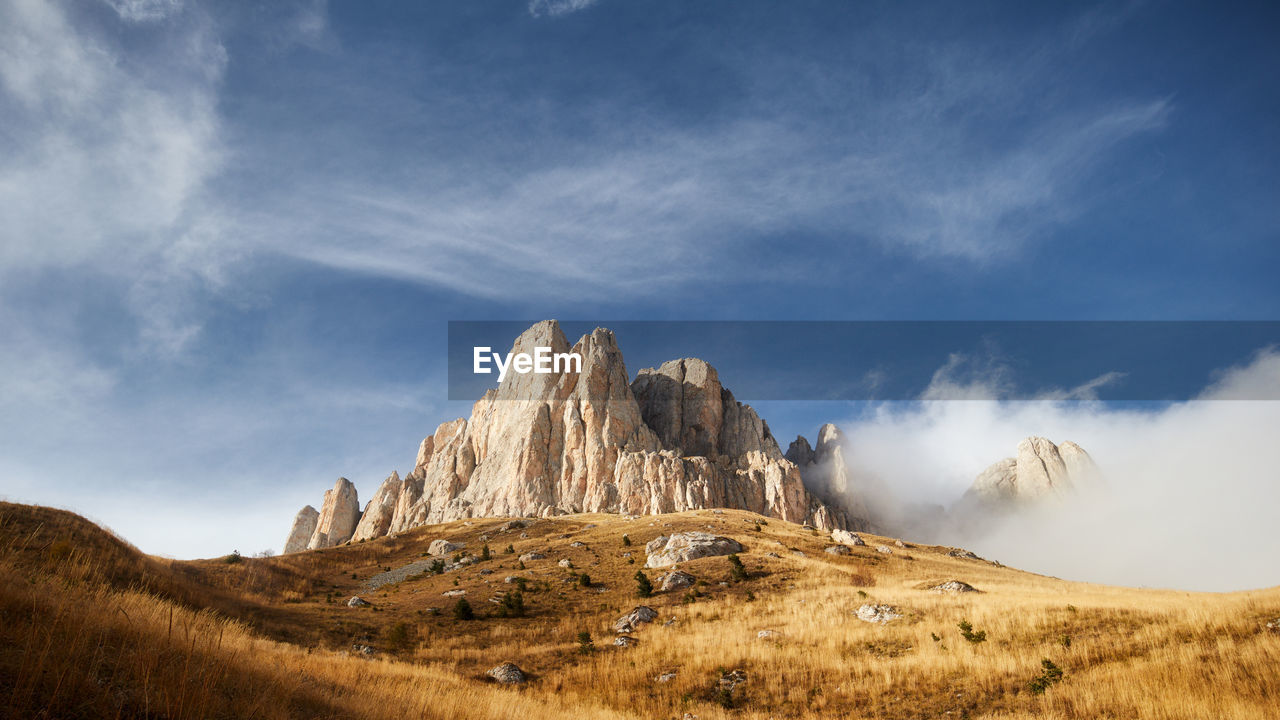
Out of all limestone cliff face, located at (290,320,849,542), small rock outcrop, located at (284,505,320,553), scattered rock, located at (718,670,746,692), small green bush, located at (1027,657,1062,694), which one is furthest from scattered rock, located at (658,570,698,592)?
small rock outcrop, located at (284,505,320,553)

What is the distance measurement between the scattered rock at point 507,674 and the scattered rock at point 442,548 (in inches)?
1519

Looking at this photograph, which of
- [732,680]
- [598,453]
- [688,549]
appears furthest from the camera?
[598,453]

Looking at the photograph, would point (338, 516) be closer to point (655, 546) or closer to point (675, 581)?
point (655, 546)

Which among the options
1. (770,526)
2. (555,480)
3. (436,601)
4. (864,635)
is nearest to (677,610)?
(864,635)

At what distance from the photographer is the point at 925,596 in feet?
83.7

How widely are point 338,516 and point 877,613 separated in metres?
140

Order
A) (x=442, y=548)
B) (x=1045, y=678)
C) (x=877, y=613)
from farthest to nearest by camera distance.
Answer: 1. (x=442, y=548)
2. (x=877, y=613)
3. (x=1045, y=678)

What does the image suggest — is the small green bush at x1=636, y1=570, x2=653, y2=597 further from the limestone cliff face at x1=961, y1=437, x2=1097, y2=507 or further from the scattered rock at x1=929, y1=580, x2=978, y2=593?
the limestone cliff face at x1=961, y1=437, x2=1097, y2=507

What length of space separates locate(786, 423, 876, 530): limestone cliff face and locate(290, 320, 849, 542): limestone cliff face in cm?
Answer: 885

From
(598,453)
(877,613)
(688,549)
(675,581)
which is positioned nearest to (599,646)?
(675,581)

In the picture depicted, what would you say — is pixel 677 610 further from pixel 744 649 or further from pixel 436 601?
pixel 436 601

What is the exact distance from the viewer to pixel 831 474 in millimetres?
157875

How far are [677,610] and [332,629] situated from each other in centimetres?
1583

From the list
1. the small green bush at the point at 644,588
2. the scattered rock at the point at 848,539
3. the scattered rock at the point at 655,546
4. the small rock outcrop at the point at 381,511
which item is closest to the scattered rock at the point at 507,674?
the small green bush at the point at 644,588
